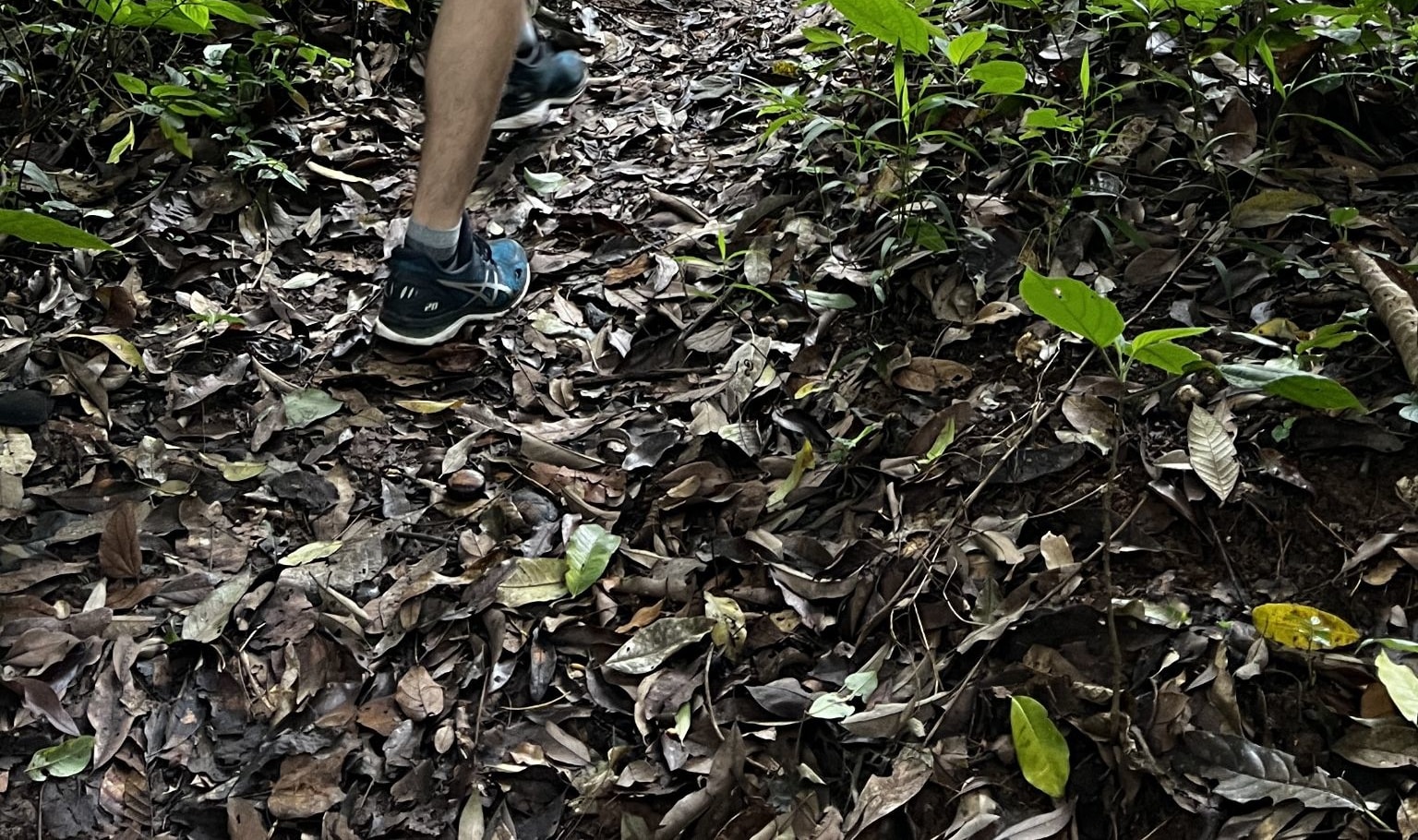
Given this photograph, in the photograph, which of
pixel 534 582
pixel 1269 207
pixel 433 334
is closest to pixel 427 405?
pixel 433 334

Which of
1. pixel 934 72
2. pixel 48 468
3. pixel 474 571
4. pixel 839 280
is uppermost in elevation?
pixel 934 72

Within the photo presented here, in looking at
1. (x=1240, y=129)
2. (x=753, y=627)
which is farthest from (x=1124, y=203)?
(x=753, y=627)

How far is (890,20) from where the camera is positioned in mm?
1890

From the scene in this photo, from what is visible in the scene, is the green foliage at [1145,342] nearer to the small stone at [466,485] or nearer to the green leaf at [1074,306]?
the green leaf at [1074,306]

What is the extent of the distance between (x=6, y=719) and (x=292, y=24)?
99.2 inches

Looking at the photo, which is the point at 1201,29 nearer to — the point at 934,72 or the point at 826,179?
the point at 934,72

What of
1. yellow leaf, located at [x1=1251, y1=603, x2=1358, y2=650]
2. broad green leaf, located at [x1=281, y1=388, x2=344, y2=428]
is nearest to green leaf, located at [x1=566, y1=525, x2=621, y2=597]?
broad green leaf, located at [x1=281, y1=388, x2=344, y2=428]

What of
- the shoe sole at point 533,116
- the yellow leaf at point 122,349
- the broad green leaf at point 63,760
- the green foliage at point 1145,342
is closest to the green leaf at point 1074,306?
the green foliage at point 1145,342

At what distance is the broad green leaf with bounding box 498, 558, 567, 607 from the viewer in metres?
1.77

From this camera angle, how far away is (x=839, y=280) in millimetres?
2301

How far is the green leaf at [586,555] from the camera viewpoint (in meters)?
1.77

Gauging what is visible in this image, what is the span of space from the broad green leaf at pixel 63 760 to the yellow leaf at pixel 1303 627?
69.0 inches

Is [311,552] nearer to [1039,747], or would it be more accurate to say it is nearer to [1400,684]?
[1039,747]

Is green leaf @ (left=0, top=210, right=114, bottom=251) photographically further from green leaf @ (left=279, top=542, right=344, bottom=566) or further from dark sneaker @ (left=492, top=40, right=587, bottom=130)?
dark sneaker @ (left=492, top=40, right=587, bottom=130)
